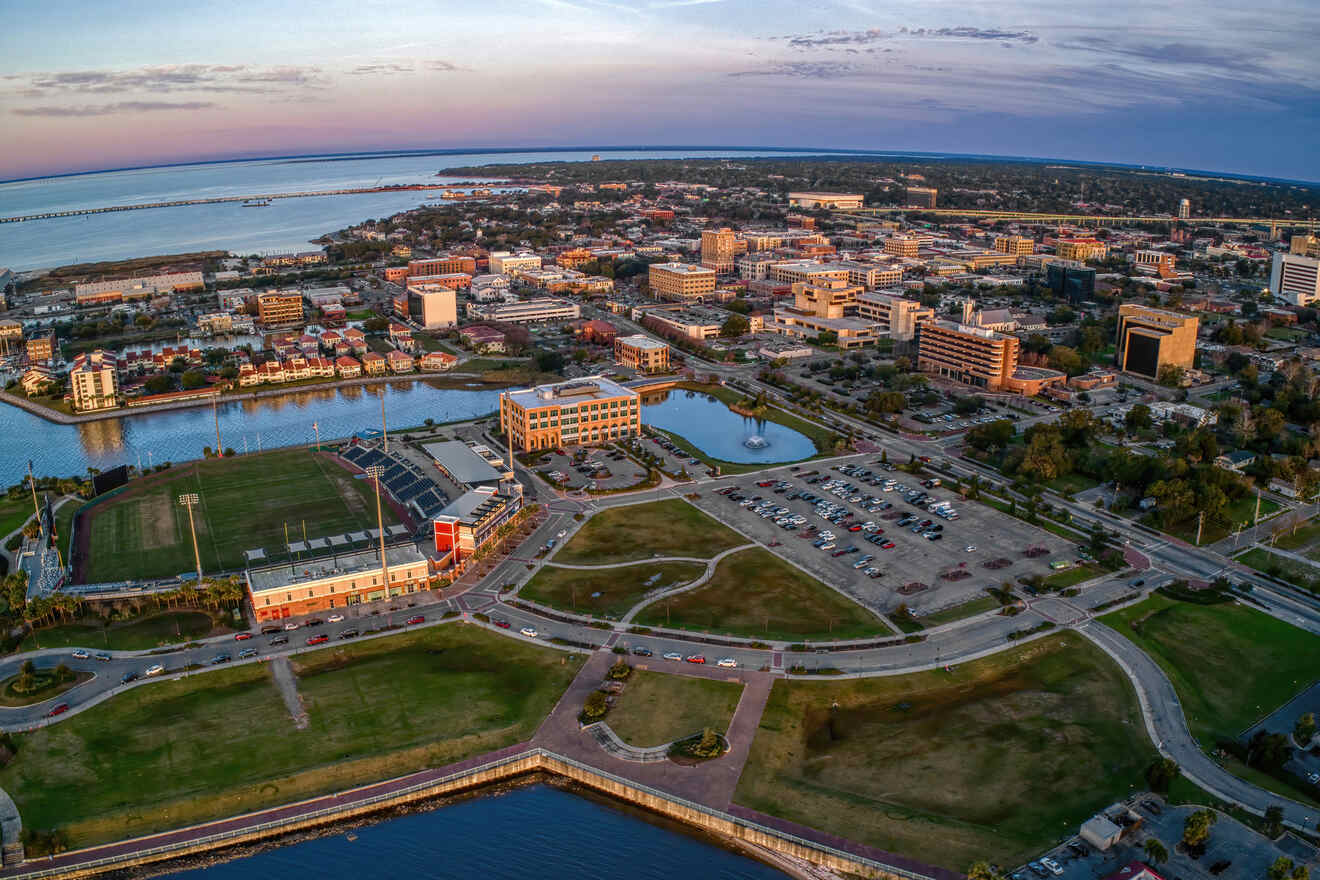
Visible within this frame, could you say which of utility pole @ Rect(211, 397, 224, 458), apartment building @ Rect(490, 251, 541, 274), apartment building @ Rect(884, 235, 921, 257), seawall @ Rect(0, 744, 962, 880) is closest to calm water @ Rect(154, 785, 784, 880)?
seawall @ Rect(0, 744, 962, 880)

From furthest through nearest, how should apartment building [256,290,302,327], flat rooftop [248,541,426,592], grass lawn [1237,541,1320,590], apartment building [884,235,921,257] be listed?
apartment building [884,235,921,257] < apartment building [256,290,302,327] < grass lawn [1237,541,1320,590] < flat rooftop [248,541,426,592]

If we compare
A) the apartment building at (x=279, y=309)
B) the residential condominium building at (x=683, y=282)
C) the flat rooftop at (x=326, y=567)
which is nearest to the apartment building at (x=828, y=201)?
the residential condominium building at (x=683, y=282)

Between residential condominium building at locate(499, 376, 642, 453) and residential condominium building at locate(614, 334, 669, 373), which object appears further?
residential condominium building at locate(614, 334, 669, 373)

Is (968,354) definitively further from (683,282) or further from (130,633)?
→ (130,633)

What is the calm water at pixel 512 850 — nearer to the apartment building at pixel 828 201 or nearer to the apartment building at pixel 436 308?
the apartment building at pixel 436 308

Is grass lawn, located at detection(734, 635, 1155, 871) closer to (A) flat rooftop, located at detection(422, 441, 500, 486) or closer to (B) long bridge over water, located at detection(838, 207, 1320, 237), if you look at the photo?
(A) flat rooftop, located at detection(422, 441, 500, 486)

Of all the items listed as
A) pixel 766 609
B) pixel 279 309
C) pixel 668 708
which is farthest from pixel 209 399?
pixel 668 708

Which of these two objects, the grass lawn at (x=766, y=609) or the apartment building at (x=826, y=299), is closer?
the grass lawn at (x=766, y=609)
